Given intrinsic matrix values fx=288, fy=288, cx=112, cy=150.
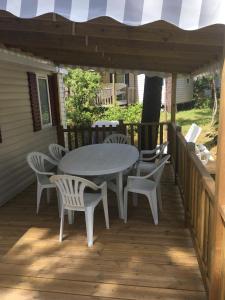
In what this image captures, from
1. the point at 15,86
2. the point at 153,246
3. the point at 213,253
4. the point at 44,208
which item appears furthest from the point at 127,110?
the point at 213,253

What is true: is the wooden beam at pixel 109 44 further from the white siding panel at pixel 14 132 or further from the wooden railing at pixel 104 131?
the wooden railing at pixel 104 131

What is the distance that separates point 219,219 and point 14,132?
3.84 meters

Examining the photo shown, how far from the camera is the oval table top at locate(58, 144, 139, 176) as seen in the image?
132 inches

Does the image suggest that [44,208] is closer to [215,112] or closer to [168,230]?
[168,230]

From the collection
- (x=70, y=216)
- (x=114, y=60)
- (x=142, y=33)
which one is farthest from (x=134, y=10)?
(x=114, y=60)

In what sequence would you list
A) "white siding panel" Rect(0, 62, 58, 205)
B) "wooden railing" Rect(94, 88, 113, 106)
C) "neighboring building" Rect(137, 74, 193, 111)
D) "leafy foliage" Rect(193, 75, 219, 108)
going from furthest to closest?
"leafy foliage" Rect(193, 75, 219, 108)
"neighboring building" Rect(137, 74, 193, 111)
"wooden railing" Rect(94, 88, 113, 106)
"white siding panel" Rect(0, 62, 58, 205)

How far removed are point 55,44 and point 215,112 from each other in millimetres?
9286

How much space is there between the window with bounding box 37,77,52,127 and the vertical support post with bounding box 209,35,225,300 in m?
4.85

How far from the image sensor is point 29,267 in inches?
109

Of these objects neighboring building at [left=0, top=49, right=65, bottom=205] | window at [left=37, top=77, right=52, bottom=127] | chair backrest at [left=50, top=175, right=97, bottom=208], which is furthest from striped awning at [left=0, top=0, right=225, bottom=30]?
window at [left=37, top=77, right=52, bottom=127]

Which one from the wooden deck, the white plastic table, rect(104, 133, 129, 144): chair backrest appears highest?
the white plastic table

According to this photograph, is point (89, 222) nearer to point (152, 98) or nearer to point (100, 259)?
point (100, 259)

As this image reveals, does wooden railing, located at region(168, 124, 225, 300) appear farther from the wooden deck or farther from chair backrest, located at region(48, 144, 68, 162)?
chair backrest, located at region(48, 144, 68, 162)

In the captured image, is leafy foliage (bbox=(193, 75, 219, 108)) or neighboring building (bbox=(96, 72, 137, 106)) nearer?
neighboring building (bbox=(96, 72, 137, 106))
